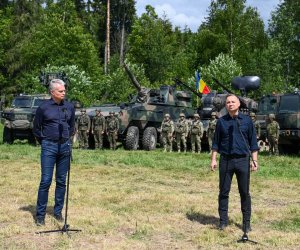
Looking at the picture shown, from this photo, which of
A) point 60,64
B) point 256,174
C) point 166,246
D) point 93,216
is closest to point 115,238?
point 166,246

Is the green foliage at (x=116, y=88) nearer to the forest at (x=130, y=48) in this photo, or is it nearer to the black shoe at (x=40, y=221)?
the forest at (x=130, y=48)

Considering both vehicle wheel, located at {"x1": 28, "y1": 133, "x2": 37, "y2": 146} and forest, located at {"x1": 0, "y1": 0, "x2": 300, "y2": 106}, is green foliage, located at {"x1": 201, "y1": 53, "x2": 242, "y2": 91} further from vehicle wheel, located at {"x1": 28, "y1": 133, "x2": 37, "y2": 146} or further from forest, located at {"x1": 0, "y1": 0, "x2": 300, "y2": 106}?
vehicle wheel, located at {"x1": 28, "y1": 133, "x2": 37, "y2": 146}

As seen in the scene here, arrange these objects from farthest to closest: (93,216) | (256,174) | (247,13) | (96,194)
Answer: (247,13)
(256,174)
(96,194)
(93,216)

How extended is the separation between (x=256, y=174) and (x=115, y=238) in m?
6.35

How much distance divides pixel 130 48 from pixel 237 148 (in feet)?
121

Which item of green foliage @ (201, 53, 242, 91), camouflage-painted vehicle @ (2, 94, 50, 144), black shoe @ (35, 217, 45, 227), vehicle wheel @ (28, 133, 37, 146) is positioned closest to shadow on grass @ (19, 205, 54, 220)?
black shoe @ (35, 217, 45, 227)

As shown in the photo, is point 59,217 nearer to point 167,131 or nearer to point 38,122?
point 38,122

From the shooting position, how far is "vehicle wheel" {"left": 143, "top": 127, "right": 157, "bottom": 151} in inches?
744

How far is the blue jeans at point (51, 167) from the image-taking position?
6.82 meters

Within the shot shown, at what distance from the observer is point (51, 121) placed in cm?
683

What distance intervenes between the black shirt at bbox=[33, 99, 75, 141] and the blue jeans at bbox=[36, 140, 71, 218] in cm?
10

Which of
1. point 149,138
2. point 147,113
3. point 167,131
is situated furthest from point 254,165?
point 147,113

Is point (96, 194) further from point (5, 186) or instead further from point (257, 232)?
point (257, 232)

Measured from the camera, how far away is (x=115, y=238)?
6352mm
